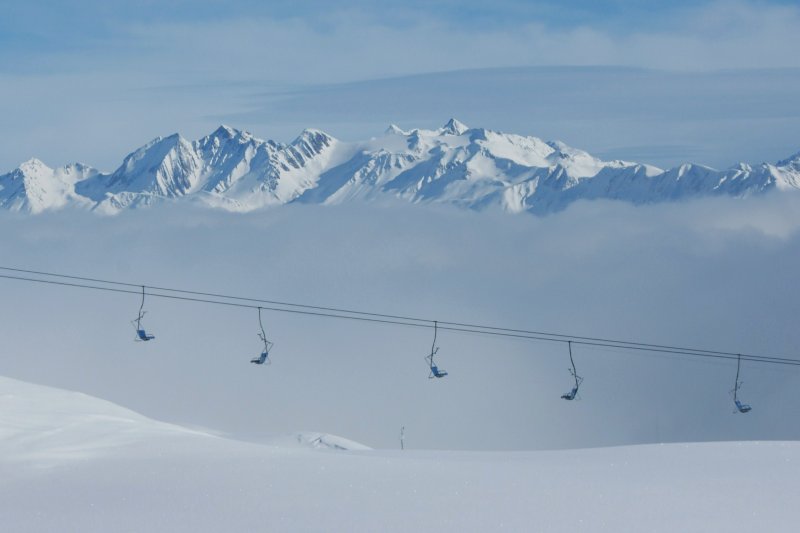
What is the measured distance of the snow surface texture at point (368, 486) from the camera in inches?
790

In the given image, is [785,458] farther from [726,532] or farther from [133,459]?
[133,459]

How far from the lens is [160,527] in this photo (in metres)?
19.7

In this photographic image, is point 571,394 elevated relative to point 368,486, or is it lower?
elevated

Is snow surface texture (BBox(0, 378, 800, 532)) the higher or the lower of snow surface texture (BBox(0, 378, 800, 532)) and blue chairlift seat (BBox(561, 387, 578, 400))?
the lower

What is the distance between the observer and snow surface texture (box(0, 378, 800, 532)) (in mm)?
20062

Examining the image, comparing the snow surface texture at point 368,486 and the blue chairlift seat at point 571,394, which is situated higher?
the blue chairlift seat at point 571,394

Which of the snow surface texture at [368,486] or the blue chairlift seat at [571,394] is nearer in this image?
the snow surface texture at [368,486]

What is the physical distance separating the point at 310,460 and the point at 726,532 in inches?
375

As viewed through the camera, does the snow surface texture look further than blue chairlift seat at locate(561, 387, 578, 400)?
No

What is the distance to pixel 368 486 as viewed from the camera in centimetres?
2234

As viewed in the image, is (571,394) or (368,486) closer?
(368,486)

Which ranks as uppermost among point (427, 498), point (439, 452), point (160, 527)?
point (439, 452)

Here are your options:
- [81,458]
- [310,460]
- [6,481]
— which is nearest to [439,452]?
[310,460]

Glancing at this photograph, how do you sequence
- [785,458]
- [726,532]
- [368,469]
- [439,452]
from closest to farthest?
[726,532] < [368,469] < [785,458] < [439,452]
